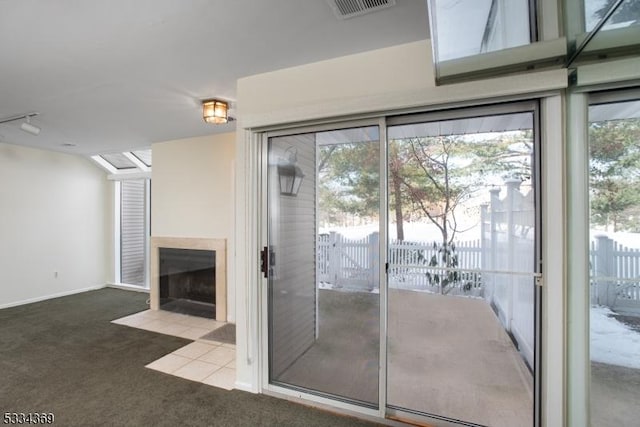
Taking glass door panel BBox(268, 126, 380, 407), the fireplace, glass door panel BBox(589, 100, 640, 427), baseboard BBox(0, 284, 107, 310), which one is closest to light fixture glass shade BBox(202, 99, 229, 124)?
glass door panel BBox(268, 126, 380, 407)

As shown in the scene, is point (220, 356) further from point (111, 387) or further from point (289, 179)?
point (289, 179)

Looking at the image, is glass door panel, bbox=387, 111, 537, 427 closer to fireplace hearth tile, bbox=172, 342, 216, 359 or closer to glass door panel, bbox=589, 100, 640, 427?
glass door panel, bbox=589, 100, 640, 427

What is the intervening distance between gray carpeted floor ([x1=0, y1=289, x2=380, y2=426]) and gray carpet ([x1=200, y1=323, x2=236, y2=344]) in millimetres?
285

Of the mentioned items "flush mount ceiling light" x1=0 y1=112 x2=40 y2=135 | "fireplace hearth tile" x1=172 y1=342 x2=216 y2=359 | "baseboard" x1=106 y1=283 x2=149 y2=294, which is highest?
"flush mount ceiling light" x1=0 y1=112 x2=40 y2=135

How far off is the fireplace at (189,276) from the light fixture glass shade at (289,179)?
6.79ft

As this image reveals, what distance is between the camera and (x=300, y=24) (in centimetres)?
181

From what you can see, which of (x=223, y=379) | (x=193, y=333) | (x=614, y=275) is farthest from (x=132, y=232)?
(x=614, y=275)

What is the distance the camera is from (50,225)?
518cm

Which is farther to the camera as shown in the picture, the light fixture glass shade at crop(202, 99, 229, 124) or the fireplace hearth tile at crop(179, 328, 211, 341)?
the fireplace hearth tile at crop(179, 328, 211, 341)

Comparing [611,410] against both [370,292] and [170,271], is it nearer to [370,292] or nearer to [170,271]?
[370,292]

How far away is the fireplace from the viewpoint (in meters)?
4.21

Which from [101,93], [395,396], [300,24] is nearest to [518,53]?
[300,24]

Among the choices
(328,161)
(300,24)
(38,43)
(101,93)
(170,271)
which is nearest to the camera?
(300,24)

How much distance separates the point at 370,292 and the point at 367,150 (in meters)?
1.04
